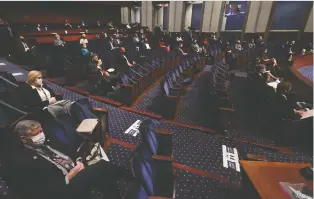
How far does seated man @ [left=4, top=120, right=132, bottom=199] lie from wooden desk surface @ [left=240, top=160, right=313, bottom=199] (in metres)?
0.92

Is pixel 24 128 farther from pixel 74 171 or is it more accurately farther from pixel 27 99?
pixel 27 99

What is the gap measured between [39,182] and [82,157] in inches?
22.1

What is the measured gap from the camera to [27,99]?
2193 millimetres

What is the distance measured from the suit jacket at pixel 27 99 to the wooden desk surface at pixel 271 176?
7.25 ft

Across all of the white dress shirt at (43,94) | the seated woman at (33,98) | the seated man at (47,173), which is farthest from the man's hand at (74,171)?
the white dress shirt at (43,94)

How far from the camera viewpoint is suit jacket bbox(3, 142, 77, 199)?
124 cm

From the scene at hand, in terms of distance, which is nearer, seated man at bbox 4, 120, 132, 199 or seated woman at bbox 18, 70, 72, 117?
seated man at bbox 4, 120, 132, 199

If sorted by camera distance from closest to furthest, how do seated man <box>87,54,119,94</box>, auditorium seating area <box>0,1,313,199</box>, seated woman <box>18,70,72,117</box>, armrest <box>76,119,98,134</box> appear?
auditorium seating area <box>0,1,313,199</box> < armrest <box>76,119,98,134</box> < seated woman <box>18,70,72,117</box> < seated man <box>87,54,119,94</box>

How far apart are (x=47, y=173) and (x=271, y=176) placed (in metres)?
1.59

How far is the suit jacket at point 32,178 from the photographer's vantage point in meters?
1.24

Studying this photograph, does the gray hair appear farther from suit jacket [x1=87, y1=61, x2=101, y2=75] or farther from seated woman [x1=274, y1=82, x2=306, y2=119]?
seated woman [x1=274, y1=82, x2=306, y2=119]

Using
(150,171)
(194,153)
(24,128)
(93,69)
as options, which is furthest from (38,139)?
(93,69)

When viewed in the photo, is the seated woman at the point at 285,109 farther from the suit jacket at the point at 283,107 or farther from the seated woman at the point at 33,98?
the seated woman at the point at 33,98

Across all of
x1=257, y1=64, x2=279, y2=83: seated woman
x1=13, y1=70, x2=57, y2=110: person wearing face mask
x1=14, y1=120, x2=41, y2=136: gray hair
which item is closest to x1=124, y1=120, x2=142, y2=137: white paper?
x1=13, y1=70, x2=57, y2=110: person wearing face mask
